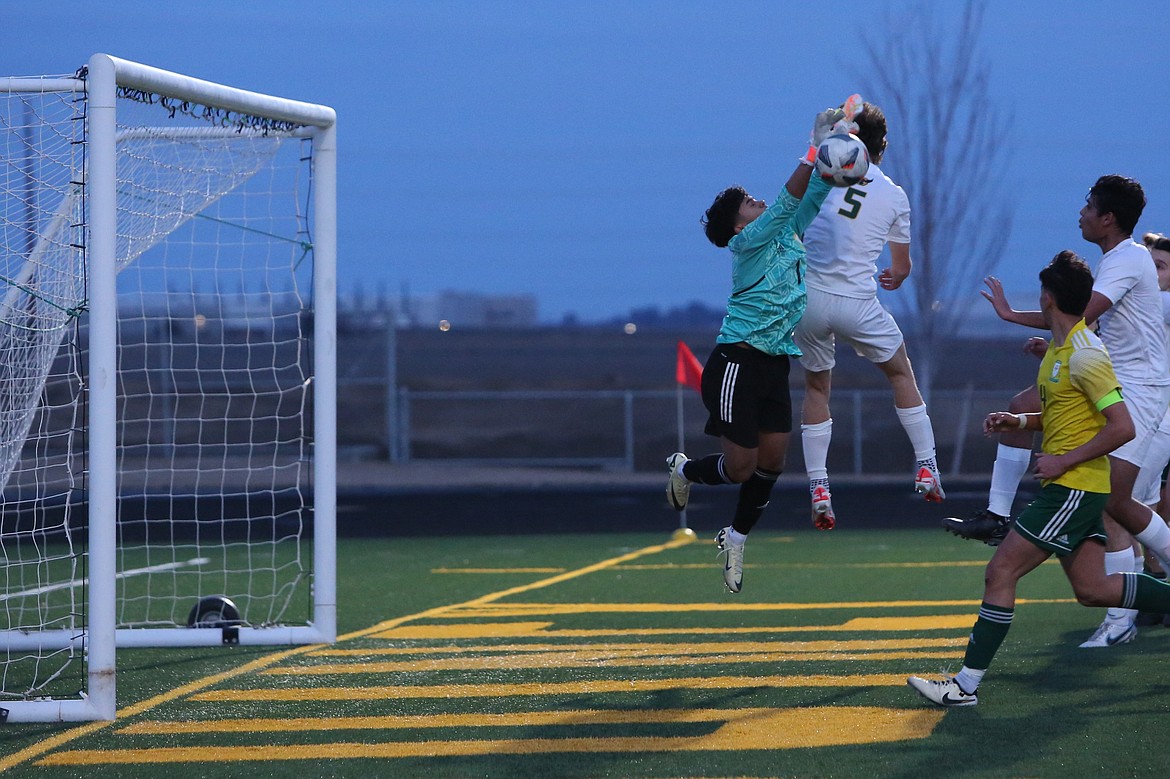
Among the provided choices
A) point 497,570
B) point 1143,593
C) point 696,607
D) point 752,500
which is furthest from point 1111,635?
point 497,570

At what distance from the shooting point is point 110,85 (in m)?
6.46

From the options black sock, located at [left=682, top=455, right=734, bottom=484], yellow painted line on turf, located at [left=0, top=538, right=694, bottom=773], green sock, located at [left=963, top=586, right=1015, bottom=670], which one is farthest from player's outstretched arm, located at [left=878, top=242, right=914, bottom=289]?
yellow painted line on turf, located at [left=0, top=538, right=694, bottom=773]

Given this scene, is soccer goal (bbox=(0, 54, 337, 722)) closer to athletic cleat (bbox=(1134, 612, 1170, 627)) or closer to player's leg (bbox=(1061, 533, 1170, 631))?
player's leg (bbox=(1061, 533, 1170, 631))

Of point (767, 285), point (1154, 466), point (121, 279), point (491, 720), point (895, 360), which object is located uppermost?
point (121, 279)

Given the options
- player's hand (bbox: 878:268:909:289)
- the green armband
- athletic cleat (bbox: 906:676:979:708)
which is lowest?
athletic cleat (bbox: 906:676:979:708)

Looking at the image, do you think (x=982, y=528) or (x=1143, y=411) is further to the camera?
(x=982, y=528)

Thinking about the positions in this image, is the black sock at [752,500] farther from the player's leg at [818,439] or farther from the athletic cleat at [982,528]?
the athletic cleat at [982,528]

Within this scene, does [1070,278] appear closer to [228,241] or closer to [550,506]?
[228,241]

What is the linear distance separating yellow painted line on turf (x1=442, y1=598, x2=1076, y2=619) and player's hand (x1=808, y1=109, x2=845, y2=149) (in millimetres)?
4071

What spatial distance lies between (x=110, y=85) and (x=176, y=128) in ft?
7.76

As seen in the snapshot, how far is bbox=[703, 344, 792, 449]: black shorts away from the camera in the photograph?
721cm

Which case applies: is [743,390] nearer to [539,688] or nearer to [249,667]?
[539,688]

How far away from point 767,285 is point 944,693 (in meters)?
2.27

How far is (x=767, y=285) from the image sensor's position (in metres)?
7.07
